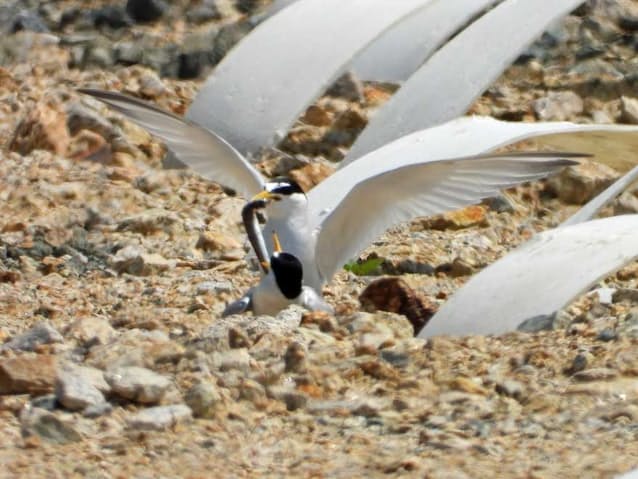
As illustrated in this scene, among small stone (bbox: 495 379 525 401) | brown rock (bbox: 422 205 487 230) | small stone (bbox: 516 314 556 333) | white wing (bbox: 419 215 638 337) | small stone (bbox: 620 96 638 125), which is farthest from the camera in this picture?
small stone (bbox: 620 96 638 125)

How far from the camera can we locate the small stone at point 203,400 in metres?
5.50

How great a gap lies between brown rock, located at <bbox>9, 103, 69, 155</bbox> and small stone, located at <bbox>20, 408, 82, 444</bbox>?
197 inches

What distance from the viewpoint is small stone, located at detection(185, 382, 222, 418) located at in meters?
5.50

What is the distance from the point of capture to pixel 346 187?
873cm

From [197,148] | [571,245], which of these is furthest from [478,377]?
[197,148]

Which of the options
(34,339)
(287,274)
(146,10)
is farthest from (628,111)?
(34,339)

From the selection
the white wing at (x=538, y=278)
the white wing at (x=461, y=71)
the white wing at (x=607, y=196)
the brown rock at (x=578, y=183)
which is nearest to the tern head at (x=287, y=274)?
the white wing at (x=538, y=278)

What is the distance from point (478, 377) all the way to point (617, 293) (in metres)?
1.47

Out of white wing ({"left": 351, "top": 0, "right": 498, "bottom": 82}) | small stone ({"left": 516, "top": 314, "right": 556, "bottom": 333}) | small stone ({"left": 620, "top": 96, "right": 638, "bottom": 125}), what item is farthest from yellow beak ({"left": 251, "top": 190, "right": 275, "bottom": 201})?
small stone ({"left": 620, "top": 96, "right": 638, "bottom": 125})

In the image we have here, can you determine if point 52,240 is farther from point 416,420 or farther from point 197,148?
point 416,420

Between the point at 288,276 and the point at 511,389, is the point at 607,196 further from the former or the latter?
the point at 511,389

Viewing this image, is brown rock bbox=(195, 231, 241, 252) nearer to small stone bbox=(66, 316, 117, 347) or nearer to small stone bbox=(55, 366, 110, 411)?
small stone bbox=(66, 316, 117, 347)

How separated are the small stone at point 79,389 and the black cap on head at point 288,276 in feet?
5.45

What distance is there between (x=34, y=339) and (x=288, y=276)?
45.7 inches
